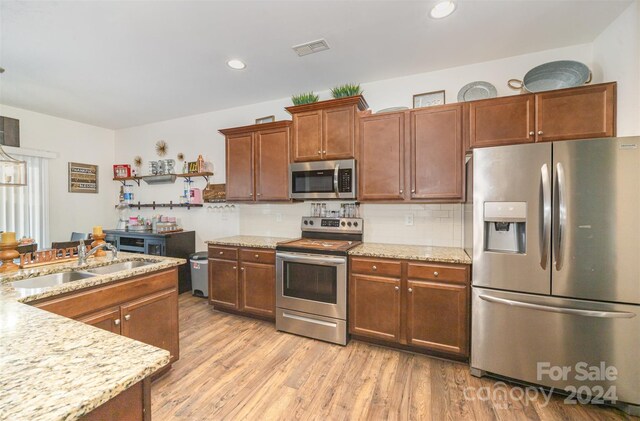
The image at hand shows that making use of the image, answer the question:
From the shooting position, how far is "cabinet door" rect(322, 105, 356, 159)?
2773 mm

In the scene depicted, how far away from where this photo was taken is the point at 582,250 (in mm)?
1779

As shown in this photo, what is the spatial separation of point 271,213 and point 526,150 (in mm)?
2847

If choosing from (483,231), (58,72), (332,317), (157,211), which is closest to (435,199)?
(483,231)

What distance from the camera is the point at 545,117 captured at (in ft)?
7.05

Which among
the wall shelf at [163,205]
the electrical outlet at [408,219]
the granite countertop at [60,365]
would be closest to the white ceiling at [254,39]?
the electrical outlet at [408,219]

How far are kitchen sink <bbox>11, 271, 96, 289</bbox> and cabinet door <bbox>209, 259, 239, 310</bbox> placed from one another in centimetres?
139

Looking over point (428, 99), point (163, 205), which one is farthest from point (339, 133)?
Answer: point (163, 205)

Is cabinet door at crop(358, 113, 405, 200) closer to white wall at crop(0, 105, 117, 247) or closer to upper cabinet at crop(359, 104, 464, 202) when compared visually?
upper cabinet at crop(359, 104, 464, 202)

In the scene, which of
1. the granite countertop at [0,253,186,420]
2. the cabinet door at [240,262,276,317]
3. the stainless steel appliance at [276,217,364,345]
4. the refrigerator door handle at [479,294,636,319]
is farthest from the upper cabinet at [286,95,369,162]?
the granite countertop at [0,253,186,420]

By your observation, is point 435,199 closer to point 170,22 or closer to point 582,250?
point 582,250

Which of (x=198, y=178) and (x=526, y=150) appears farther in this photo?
(x=198, y=178)

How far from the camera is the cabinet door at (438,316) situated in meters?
2.17

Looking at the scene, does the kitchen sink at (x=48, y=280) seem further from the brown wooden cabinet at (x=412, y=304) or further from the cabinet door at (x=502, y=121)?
the cabinet door at (x=502, y=121)

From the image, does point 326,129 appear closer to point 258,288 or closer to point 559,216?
point 258,288
